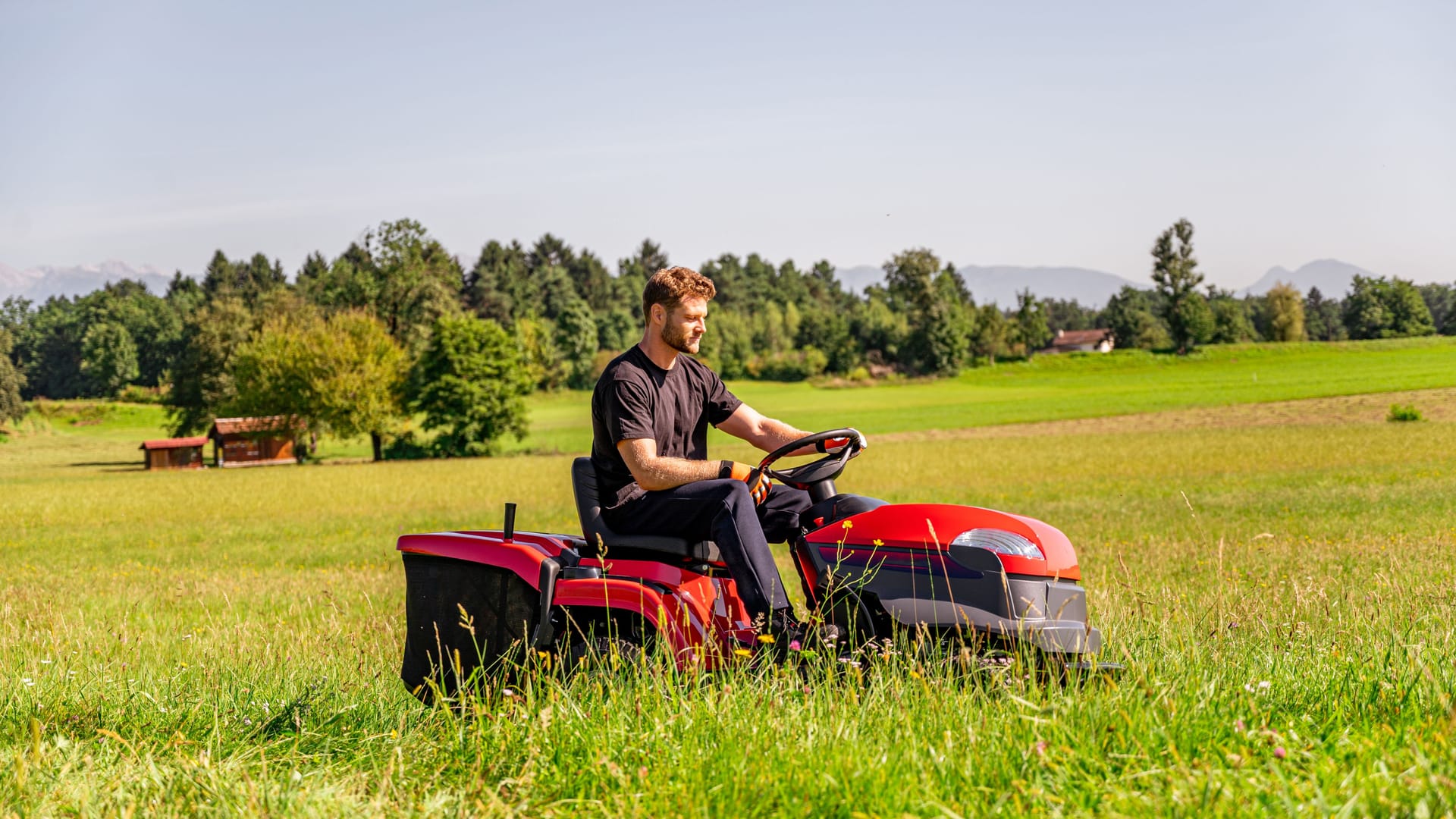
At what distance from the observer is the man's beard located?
15.4 ft

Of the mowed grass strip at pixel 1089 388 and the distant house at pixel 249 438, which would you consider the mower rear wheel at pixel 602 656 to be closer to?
the mowed grass strip at pixel 1089 388

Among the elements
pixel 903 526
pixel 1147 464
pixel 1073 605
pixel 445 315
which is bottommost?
pixel 1147 464

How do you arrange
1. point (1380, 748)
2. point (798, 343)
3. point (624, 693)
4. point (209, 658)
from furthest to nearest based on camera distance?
point (798, 343) → point (209, 658) → point (624, 693) → point (1380, 748)

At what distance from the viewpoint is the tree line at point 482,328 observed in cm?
5034

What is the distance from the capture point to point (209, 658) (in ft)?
21.7

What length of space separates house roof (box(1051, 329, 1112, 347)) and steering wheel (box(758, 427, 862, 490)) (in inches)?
4396

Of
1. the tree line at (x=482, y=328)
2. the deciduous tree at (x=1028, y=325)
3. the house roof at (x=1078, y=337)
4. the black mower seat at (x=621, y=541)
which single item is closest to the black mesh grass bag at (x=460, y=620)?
the black mower seat at (x=621, y=541)

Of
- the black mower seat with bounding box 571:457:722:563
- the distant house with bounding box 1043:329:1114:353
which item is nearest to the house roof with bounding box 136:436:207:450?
the black mower seat with bounding box 571:457:722:563

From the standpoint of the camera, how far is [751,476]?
4.48m

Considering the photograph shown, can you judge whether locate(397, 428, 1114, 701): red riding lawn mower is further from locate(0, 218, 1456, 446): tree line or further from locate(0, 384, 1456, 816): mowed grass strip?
locate(0, 218, 1456, 446): tree line

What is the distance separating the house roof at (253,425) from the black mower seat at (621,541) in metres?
50.3

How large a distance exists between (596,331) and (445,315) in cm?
5041

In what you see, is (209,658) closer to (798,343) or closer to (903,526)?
(903,526)

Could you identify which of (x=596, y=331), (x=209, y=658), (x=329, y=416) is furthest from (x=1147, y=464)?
(x=596, y=331)
